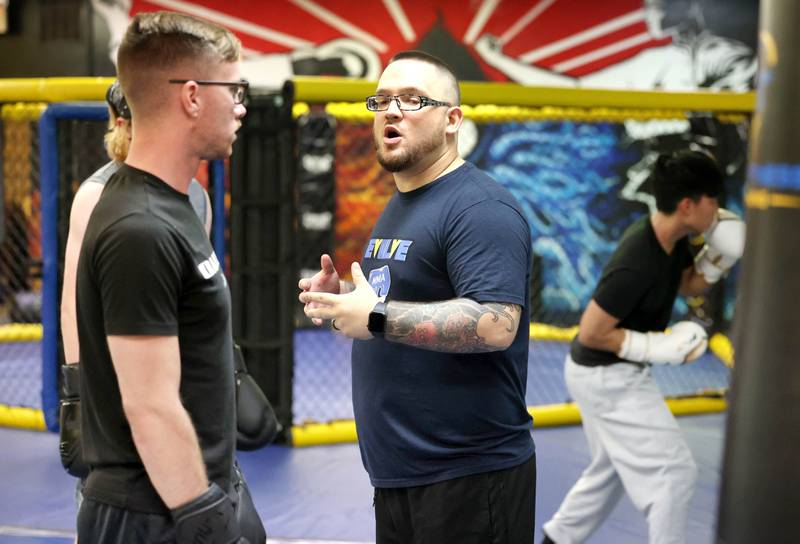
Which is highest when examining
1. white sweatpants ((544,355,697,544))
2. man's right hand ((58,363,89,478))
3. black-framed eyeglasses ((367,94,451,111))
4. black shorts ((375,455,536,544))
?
black-framed eyeglasses ((367,94,451,111))

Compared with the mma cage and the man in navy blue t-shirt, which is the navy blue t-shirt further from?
the mma cage

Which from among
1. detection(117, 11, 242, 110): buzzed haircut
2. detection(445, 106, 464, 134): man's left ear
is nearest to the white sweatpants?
detection(445, 106, 464, 134): man's left ear

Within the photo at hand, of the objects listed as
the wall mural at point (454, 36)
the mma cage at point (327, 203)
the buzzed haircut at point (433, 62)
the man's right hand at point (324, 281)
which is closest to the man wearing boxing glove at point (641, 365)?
the mma cage at point (327, 203)

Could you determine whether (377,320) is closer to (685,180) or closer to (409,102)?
(409,102)

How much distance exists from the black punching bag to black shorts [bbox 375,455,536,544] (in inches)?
56.3

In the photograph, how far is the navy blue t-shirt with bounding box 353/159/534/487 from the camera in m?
2.20

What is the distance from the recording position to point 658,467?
10.8 ft

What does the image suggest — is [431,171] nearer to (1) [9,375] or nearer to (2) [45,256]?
(2) [45,256]

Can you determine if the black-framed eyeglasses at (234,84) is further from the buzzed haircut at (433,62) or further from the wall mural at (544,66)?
the wall mural at (544,66)

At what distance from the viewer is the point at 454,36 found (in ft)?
28.8

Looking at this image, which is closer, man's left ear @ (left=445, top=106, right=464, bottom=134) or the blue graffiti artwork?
man's left ear @ (left=445, top=106, right=464, bottom=134)

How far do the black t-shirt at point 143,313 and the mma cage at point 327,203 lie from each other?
1.40 metres

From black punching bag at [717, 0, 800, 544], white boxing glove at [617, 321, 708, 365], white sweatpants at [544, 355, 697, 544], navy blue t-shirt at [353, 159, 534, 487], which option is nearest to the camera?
black punching bag at [717, 0, 800, 544]

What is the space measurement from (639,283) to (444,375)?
1.35 m
